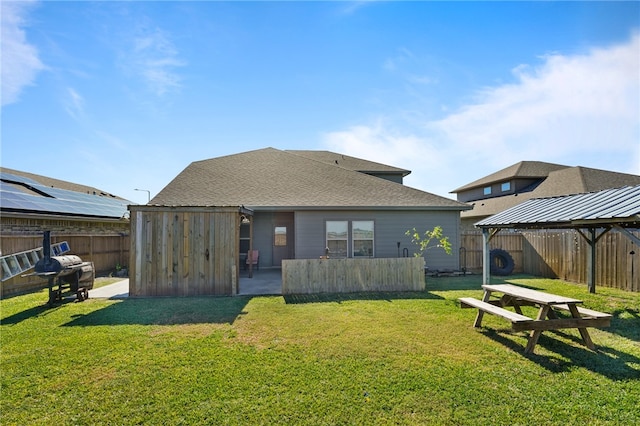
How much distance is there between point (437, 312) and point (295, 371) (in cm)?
395

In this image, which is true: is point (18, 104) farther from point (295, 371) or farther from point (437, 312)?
point (437, 312)

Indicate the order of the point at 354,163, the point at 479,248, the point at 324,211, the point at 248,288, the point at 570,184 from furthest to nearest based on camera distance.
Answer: the point at 570,184 < the point at 354,163 < the point at 479,248 < the point at 324,211 < the point at 248,288

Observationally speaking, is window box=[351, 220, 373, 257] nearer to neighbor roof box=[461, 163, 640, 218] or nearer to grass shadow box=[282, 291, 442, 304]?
grass shadow box=[282, 291, 442, 304]

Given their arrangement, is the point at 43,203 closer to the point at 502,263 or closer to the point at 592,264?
the point at 502,263

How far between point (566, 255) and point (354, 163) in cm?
1099

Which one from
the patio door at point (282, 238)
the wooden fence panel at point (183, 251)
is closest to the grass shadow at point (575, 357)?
the wooden fence panel at point (183, 251)

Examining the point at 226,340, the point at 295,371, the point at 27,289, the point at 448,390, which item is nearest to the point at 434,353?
the point at 448,390

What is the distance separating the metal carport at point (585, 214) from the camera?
5.29 metres

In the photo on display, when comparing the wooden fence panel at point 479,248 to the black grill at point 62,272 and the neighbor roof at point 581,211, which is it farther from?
the black grill at point 62,272

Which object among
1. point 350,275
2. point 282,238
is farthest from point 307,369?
point 282,238

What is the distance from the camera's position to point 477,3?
8.73m

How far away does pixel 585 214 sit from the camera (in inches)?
227

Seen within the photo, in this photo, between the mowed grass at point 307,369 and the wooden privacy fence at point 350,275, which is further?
the wooden privacy fence at point 350,275

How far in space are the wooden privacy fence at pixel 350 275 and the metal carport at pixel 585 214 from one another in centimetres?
205
